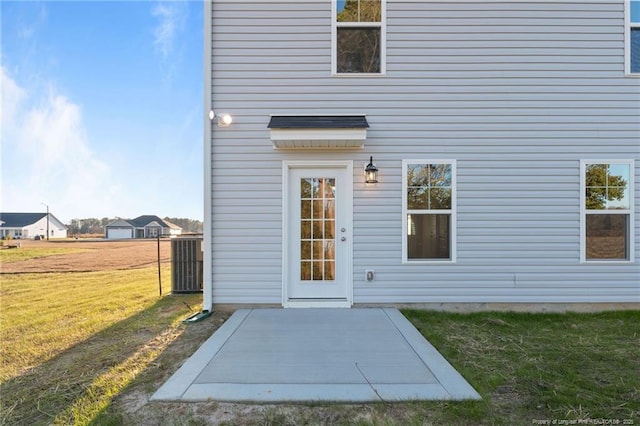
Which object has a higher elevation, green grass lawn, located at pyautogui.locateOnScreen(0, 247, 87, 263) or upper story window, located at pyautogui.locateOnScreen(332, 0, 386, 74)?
upper story window, located at pyautogui.locateOnScreen(332, 0, 386, 74)

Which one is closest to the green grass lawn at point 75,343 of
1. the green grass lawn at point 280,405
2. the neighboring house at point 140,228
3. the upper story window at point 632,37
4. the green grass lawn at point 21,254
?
the green grass lawn at point 280,405

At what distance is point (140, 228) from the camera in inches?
1989

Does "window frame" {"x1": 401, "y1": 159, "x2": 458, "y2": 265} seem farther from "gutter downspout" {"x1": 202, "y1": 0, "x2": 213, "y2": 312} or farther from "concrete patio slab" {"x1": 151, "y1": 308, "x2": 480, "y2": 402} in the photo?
"gutter downspout" {"x1": 202, "y1": 0, "x2": 213, "y2": 312}

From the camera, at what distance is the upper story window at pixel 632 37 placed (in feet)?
14.4

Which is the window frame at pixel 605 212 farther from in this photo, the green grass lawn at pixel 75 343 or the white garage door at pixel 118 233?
the white garage door at pixel 118 233

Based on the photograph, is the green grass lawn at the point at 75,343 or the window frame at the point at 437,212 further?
the window frame at the point at 437,212

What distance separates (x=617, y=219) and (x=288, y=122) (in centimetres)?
502

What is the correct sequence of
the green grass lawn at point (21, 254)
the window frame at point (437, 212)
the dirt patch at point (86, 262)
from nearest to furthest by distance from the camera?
the window frame at point (437, 212), the dirt patch at point (86, 262), the green grass lawn at point (21, 254)

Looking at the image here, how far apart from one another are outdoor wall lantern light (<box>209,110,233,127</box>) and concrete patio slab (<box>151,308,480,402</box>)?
2719 mm

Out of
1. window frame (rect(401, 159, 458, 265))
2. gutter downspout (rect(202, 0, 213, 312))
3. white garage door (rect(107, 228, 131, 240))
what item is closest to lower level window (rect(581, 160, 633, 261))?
window frame (rect(401, 159, 458, 265))

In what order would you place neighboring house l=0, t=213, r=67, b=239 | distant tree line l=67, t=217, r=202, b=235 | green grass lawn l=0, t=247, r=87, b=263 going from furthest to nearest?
1. distant tree line l=67, t=217, r=202, b=235
2. neighboring house l=0, t=213, r=67, b=239
3. green grass lawn l=0, t=247, r=87, b=263

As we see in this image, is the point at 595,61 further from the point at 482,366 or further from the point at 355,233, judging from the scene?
the point at 482,366

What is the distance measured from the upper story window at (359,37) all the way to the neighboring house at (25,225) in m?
58.9

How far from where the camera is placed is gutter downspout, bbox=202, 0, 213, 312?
14.1 feet
